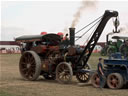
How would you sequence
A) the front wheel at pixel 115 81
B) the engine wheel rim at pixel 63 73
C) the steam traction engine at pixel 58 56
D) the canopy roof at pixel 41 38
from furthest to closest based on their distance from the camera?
1. the canopy roof at pixel 41 38
2. the steam traction engine at pixel 58 56
3. the engine wheel rim at pixel 63 73
4. the front wheel at pixel 115 81

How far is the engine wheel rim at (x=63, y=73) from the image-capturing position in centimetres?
1182

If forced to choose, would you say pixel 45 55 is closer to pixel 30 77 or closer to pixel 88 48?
pixel 30 77

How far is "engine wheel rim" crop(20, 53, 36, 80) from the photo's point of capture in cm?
1323

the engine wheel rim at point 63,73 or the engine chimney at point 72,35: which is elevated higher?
the engine chimney at point 72,35

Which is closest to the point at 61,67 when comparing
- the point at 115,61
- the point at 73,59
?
the point at 73,59

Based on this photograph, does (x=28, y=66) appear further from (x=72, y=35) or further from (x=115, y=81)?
(x=115, y=81)

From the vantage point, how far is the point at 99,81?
1077cm

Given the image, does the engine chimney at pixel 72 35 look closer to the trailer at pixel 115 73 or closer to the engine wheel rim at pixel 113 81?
the trailer at pixel 115 73

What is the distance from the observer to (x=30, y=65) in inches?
523

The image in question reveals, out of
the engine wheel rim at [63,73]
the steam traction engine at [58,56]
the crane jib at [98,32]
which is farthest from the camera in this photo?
the steam traction engine at [58,56]

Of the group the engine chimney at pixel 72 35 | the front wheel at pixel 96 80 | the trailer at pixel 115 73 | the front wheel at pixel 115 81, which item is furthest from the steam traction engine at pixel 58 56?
the front wheel at pixel 115 81

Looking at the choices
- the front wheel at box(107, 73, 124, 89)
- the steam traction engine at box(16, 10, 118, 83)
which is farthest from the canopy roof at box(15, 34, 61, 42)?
the front wheel at box(107, 73, 124, 89)

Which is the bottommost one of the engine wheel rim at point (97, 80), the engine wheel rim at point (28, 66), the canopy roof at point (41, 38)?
the engine wheel rim at point (97, 80)

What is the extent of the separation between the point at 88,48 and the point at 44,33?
278 cm
